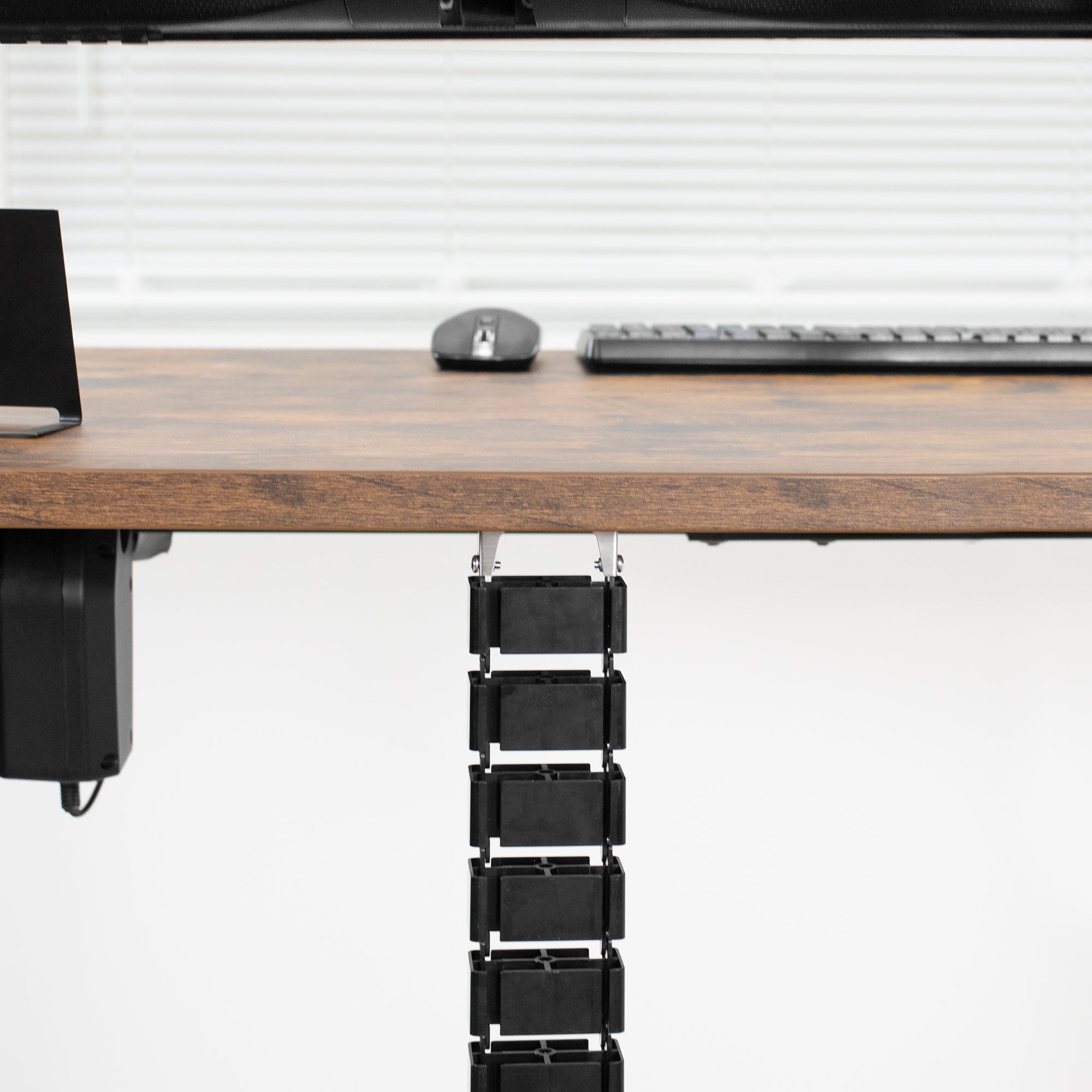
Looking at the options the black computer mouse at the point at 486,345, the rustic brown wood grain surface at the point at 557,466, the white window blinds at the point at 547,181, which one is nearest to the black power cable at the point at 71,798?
the rustic brown wood grain surface at the point at 557,466

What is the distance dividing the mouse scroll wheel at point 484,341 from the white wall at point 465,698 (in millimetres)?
430

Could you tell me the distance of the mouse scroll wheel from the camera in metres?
1.08

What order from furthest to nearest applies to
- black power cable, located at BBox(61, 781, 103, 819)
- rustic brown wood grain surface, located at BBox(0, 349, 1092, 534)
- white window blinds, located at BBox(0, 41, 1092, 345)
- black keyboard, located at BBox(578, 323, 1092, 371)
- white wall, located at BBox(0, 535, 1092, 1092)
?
white window blinds, located at BBox(0, 41, 1092, 345) → white wall, located at BBox(0, 535, 1092, 1092) → black keyboard, located at BBox(578, 323, 1092, 371) → black power cable, located at BBox(61, 781, 103, 819) → rustic brown wood grain surface, located at BBox(0, 349, 1092, 534)

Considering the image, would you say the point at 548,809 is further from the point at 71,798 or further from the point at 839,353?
the point at 839,353

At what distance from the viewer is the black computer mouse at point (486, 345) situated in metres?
1.08

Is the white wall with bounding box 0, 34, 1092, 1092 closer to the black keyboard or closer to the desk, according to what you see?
the black keyboard

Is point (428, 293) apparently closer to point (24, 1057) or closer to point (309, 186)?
point (309, 186)

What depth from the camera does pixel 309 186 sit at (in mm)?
1852

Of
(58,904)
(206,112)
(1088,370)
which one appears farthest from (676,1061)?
(206,112)

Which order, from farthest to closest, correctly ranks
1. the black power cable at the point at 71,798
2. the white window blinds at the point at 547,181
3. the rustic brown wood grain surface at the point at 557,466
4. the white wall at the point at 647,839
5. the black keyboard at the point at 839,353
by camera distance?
1. the white window blinds at the point at 547,181
2. the white wall at the point at 647,839
3. the black keyboard at the point at 839,353
4. the black power cable at the point at 71,798
5. the rustic brown wood grain surface at the point at 557,466

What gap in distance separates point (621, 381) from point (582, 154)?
0.96 m

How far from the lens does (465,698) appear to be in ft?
4.54

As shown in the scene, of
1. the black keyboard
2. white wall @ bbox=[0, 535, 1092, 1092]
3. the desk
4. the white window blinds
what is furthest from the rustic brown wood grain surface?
Answer: the white window blinds

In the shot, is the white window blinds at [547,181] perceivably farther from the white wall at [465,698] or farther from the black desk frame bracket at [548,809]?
the black desk frame bracket at [548,809]
